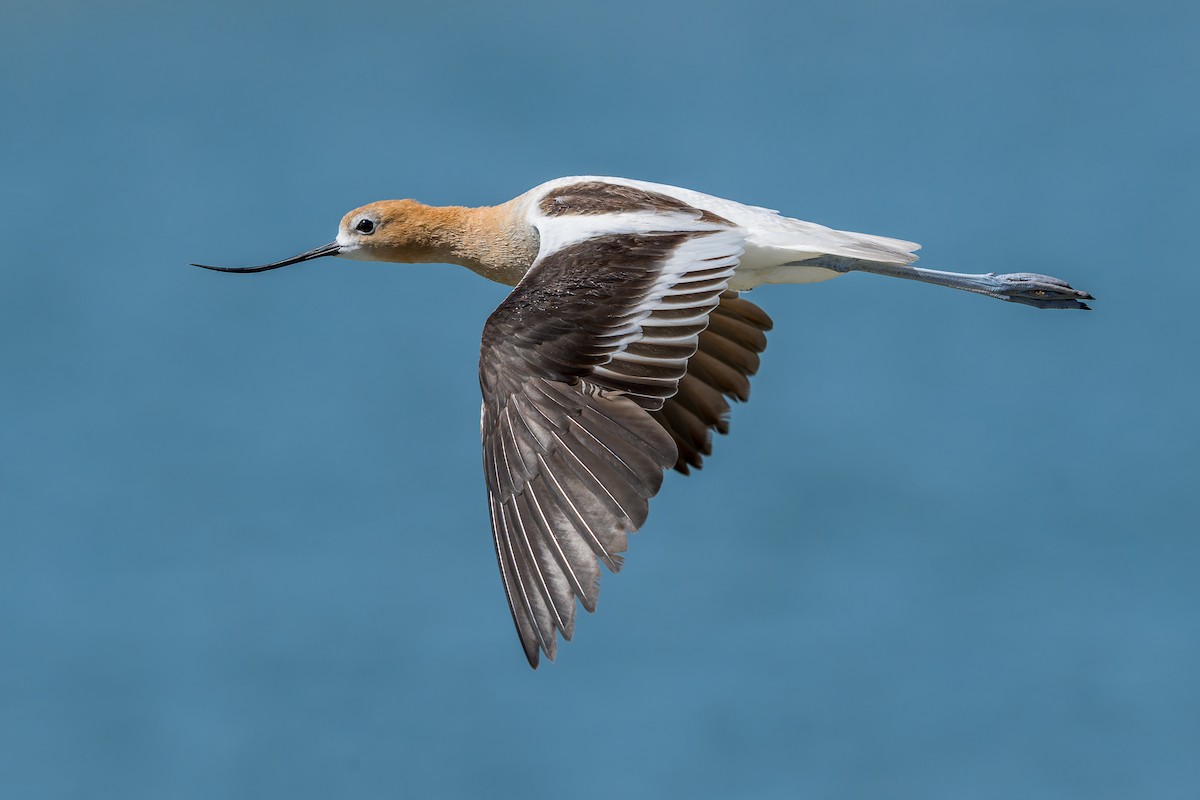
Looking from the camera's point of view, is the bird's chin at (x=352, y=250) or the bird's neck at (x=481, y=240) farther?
the bird's chin at (x=352, y=250)

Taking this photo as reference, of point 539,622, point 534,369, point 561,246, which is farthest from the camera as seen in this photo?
point 561,246

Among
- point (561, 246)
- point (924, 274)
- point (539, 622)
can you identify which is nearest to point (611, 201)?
point (561, 246)

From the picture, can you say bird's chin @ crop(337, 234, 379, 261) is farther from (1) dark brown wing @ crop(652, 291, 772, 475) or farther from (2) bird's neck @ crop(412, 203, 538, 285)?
Result: (1) dark brown wing @ crop(652, 291, 772, 475)

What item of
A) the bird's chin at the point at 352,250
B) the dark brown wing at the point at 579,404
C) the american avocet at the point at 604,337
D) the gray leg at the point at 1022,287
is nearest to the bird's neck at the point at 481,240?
the american avocet at the point at 604,337

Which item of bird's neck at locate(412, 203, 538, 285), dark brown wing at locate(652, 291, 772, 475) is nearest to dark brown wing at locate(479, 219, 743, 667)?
bird's neck at locate(412, 203, 538, 285)

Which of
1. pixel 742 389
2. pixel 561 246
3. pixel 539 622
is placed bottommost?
pixel 539 622

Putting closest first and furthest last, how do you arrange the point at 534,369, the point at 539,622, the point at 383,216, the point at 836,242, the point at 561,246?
the point at 539,622, the point at 534,369, the point at 561,246, the point at 836,242, the point at 383,216

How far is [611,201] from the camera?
303 inches

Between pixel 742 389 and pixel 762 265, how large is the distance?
59cm

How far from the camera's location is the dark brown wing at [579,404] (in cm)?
637

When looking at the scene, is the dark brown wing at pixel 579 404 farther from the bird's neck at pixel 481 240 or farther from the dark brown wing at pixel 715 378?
the dark brown wing at pixel 715 378

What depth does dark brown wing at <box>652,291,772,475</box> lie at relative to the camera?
798 centimetres

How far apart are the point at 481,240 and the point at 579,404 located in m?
1.84

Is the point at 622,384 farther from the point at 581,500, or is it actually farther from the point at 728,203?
the point at 728,203
